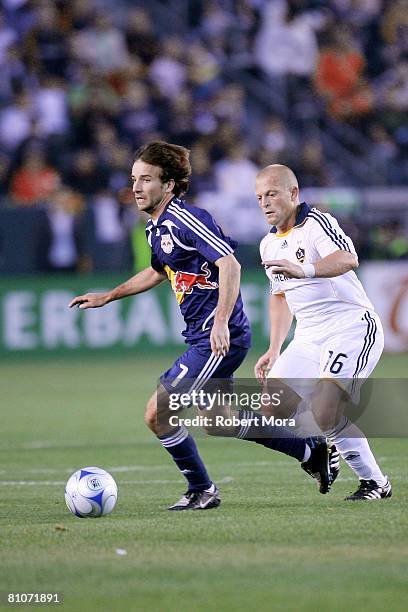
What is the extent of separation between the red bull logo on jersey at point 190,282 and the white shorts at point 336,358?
774 millimetres

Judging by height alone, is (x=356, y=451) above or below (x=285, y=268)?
below

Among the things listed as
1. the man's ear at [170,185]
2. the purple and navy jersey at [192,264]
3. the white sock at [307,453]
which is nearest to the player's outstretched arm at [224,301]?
the purple and navy jersey at [192,264]

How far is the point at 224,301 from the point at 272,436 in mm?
964

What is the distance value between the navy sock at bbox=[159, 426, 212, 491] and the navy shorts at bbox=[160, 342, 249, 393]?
0.28m

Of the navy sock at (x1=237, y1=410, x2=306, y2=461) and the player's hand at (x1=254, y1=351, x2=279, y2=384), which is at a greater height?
the player's hand at (x1=254, y1=351, x2=279, y2=384)

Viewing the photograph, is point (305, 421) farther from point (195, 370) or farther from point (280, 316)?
point (195, 370)

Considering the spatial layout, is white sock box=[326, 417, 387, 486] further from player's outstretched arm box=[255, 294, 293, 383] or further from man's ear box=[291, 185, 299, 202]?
man's ear box=[291, 185, 299, 202]

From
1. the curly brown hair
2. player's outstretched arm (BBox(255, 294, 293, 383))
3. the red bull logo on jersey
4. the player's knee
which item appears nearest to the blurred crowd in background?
player's outstretched arm (BBox(255, 294, 293, 383))

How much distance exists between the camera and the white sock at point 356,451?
743 cm

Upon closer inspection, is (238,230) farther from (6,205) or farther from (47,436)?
(47,436)

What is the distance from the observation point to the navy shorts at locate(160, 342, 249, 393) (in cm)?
719

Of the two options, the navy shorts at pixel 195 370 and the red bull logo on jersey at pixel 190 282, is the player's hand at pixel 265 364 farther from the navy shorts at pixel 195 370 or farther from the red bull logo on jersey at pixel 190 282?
the red bull logo on jersey at pixel 190 282

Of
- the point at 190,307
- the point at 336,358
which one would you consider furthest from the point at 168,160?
the point at 336,358

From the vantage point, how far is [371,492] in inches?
292
